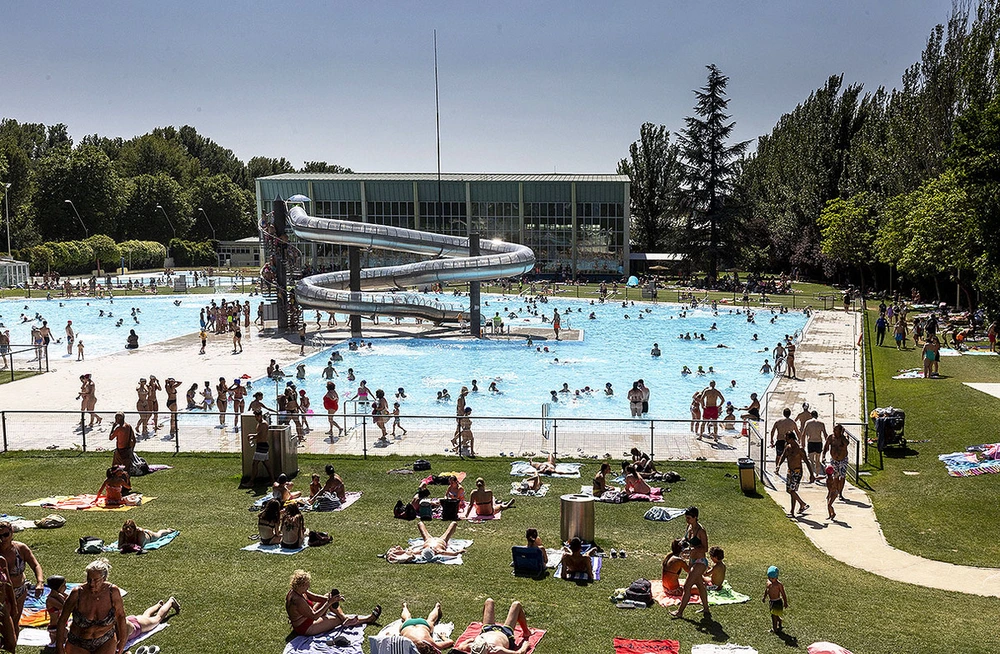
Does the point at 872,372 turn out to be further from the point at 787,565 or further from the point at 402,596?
the point at 402,596

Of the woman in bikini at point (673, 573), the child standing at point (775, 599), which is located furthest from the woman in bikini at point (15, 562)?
the child standing at point (775, 599)

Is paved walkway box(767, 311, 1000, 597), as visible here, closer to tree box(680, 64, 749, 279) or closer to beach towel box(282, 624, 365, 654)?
beach towel box(282, 624, 365, 654)

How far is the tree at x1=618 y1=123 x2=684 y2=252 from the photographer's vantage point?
86.1 m

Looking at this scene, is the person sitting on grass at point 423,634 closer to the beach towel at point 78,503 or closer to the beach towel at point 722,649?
the beach towel at point 722,649

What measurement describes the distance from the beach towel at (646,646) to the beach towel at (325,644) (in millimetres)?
2662

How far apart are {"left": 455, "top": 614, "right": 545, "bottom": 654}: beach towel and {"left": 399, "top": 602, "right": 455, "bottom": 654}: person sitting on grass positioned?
14 cm

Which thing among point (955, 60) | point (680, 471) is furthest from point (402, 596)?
point (955, 60)

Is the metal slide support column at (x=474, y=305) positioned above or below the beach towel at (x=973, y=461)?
above

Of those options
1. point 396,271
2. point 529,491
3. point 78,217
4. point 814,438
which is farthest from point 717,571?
point 78,217

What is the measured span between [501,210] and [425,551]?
70.8 m

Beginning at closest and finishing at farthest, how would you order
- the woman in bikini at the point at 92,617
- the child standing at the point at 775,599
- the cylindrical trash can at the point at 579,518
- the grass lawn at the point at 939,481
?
1. the woman in bikini at the point at 92,617
2. the child standing at the point at 775,599
3. the cylindrical trash can at the point at 579,518
4. the grass lawn at the point at 939,481

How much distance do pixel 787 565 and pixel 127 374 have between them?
24.3 metres

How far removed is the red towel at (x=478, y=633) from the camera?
8852mm

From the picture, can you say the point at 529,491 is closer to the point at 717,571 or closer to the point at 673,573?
the point at 673,573
